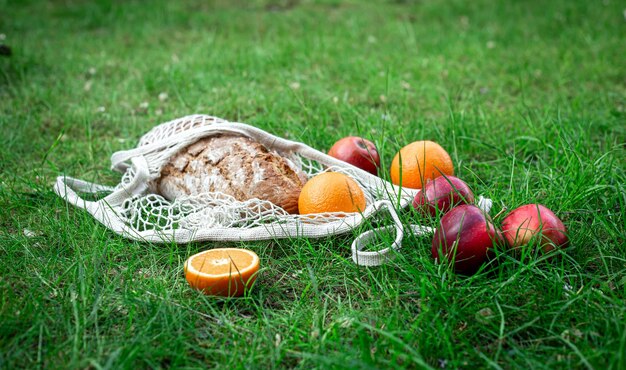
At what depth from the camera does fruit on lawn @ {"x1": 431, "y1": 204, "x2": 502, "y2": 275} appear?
2.29m

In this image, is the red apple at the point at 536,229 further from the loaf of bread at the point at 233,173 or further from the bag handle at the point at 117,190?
the bag handle at the point at 117,190

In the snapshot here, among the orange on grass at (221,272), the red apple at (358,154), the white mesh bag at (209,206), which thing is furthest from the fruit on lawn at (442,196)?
the orange on grass at (221,272)

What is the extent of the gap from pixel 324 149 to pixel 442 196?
4.00 ft

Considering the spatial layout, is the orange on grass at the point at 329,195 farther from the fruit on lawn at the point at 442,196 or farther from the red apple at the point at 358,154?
the red apple at the point at 358,154

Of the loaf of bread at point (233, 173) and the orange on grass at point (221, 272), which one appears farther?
the loaf of bread at point (233, 173)

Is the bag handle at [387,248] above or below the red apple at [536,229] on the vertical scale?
below

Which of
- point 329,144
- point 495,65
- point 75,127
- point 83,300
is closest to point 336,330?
point 83,300

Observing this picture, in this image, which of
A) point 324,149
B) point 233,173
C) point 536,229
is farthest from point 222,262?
point 324,149

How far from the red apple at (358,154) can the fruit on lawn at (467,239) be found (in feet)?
3.06

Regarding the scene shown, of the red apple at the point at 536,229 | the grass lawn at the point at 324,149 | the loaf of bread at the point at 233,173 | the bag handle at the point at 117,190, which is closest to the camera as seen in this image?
the grass lawn at the point at 324,149

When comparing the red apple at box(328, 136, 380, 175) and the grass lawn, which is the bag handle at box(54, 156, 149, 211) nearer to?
the grass lawn

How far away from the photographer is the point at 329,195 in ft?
8.85

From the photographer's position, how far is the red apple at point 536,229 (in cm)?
236

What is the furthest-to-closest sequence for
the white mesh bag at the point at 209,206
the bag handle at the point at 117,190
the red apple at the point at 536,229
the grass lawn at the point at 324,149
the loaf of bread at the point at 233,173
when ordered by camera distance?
the bag handle at the point at 117,190, the loaf of bread at the point at 233,173, the white mesh bag at the point at 209,206, the red apple at the point at 536,229, the grass lawn at the point at 324,149
